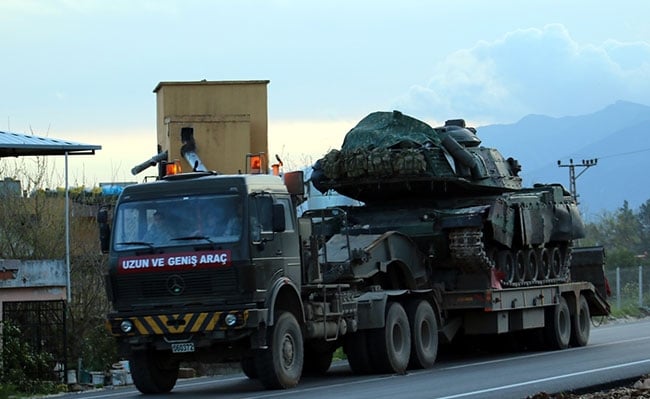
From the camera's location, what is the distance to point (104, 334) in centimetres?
2756

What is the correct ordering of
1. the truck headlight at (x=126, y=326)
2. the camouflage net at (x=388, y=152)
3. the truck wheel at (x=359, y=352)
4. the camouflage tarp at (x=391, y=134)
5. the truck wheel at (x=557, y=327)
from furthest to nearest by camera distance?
the truck wheel at (x=557, y=327) → the camouflage tarp at (x=391, y=134) → the camouflage net at (x=388, y=152) → the truck wheel at (x=359, y=352) → the truck headlight at (x=126, y=326)

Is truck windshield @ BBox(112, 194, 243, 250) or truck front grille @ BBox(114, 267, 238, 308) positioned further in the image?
truck windshield @ BBox(112, 194, 243, 250)

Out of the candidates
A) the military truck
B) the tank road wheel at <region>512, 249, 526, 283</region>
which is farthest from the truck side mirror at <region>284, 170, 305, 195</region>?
the tank road wheel at <region>512, 249, 526, 283</region>

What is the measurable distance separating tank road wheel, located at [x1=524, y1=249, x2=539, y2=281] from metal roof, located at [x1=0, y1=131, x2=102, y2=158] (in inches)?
319

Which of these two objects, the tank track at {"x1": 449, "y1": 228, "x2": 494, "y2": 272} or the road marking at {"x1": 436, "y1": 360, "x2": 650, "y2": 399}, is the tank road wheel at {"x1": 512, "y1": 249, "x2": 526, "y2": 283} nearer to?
the tank track at {"x1": 449, "y1": 228, "x2": 494, "y2": 272}

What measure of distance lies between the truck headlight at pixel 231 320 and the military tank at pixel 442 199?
6.03 meters

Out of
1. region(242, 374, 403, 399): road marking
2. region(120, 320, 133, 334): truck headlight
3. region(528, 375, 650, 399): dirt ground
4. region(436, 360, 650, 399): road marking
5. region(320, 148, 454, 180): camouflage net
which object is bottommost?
region(242, 374, 403, 399): road marking

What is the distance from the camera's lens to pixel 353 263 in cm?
2072

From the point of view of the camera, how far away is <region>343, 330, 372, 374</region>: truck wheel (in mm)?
20422

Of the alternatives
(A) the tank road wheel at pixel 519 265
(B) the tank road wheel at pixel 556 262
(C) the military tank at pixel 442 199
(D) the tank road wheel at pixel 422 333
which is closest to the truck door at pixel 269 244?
(D) the tank road wheel at pixel 422 333

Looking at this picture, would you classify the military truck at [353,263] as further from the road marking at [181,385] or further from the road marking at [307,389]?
the road marking at [181,385]

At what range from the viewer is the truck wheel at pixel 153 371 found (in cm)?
1798

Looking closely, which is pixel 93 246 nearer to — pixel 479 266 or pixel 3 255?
pixel 3 255

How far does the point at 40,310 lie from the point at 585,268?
1102 cm
